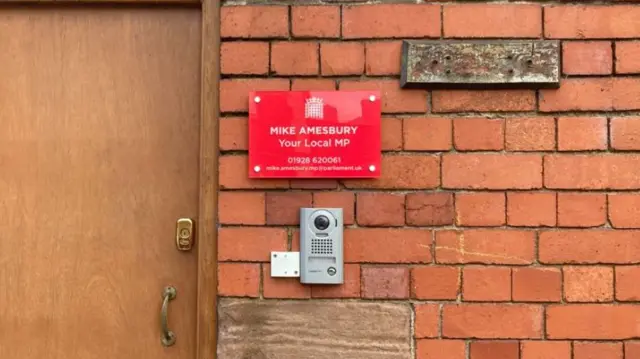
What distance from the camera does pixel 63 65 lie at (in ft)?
6.99

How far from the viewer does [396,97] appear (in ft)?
6.26

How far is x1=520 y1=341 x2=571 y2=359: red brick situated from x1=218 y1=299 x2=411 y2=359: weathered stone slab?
1.24 ft

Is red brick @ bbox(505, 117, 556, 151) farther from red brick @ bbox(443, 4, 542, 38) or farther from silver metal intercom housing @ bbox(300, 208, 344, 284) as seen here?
silver metal intercom housing @ bbox(300, 208, 344, 284)

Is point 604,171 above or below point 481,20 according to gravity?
below

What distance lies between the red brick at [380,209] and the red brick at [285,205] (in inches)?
6.8

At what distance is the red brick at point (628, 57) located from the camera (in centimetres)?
188

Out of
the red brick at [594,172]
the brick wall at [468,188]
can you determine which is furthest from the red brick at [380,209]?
the red brick at [594,172]

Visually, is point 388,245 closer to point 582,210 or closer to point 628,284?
point 582,210

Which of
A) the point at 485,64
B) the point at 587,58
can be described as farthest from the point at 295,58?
the point at 587,58

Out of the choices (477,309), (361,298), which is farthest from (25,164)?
(477,309)

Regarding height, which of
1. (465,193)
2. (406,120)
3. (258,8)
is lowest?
(465,193)

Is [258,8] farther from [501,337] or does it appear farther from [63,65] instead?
[501,337]

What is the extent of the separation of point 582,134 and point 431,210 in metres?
0.55

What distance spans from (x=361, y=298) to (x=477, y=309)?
0.38m
